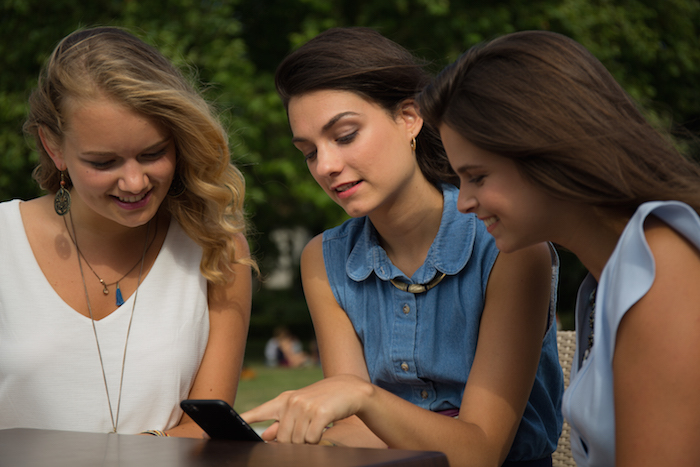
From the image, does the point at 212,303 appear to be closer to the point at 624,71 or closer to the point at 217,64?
the point at 217,64

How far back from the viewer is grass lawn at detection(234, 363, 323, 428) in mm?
10938

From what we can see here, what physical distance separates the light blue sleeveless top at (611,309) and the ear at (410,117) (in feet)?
3.58

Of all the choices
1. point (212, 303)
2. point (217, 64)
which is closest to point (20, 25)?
point (217, 64)

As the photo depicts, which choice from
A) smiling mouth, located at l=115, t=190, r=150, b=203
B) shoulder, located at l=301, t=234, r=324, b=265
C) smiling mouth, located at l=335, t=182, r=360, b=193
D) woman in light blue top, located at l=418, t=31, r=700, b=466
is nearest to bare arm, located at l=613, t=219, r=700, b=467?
woman in light blue top, located at l=418, t=31, r=700, b=466

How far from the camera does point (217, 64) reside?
10055 mm

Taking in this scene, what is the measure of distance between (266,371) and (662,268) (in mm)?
15113

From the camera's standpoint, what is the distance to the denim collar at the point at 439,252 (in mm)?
2416

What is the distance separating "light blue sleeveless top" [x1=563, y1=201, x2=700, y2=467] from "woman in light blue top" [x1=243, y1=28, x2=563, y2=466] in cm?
44

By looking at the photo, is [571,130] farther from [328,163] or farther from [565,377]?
[565,377]

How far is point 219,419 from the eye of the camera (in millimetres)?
1499

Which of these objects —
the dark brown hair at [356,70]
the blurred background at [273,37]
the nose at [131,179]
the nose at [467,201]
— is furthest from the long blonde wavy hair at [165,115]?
the blurred background at [273,37]

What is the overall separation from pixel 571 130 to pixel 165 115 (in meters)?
1.48

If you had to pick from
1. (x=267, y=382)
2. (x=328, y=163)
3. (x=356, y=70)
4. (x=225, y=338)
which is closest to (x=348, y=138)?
(x=328, y=163)

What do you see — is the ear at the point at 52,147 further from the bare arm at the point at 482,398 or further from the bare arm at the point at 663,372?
the bare arm at the point at 663,372
